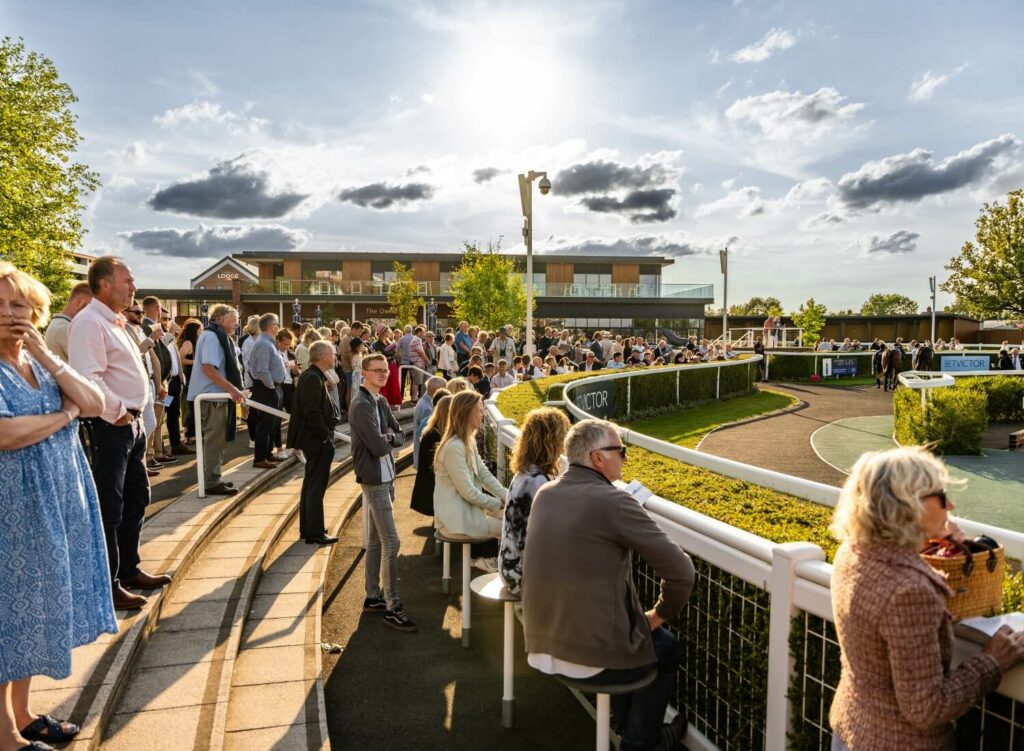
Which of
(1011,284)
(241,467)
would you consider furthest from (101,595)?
(1011,284)

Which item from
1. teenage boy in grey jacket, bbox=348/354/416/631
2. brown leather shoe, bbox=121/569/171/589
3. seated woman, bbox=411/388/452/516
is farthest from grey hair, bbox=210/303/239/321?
brown leather shoe, bbox=121/569/171/589

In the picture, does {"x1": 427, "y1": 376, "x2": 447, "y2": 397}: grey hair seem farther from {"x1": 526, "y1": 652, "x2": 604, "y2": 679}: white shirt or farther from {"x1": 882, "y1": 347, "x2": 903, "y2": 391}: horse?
{"x1": 882, "y1": 347, "x2": 903, "y2": 391}: horse

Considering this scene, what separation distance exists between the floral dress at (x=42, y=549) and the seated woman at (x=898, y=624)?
3.17 metres

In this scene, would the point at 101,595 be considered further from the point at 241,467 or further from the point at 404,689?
the point at 241,467

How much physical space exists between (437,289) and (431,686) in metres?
48.4

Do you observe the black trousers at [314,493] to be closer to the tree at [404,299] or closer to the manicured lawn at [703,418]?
the manicured lawn at [703,418]

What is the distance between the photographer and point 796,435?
57.9 ft

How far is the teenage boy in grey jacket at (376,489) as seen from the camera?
546 cm

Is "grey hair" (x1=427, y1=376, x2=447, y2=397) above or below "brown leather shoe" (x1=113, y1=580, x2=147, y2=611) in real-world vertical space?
above

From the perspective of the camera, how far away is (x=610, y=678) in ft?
10.2

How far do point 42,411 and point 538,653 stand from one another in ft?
8.28

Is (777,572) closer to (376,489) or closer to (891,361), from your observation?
(376,489)

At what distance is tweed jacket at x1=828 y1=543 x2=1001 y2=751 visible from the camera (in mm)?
2037

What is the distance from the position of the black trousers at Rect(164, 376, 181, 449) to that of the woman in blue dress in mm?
6941
